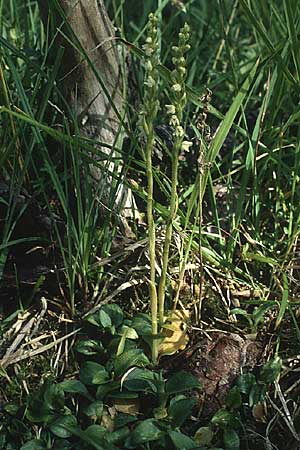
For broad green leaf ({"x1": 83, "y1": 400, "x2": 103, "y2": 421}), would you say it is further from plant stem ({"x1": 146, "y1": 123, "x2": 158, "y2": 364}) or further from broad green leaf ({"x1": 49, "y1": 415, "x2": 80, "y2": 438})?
plant stem ({"x1": 146, "y1": 123, "x2": 158, "y2": 364})

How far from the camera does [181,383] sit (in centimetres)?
176

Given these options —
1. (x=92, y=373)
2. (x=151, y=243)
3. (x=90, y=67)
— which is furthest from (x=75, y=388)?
(x=90, y=67)

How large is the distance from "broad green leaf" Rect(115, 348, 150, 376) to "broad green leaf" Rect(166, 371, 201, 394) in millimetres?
85

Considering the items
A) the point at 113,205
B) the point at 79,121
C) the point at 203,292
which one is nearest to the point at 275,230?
the point at 203,292

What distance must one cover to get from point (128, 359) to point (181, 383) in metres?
0.14

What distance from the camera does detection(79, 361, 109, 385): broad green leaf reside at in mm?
1764

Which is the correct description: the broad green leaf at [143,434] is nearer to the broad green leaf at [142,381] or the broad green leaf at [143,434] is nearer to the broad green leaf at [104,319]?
the broad green leaf at [142,381]

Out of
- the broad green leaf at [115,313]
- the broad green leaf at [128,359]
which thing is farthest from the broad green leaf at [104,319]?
the broad green leaf at [128,359]

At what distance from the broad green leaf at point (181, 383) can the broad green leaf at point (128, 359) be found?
0.09 metres

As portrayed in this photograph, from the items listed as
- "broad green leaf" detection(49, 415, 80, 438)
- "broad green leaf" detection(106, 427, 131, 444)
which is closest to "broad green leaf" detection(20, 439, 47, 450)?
"broad green leaf" detection(49, 415, 80, 438)

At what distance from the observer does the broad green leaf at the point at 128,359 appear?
176 centimetres

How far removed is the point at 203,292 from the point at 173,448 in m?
0.46

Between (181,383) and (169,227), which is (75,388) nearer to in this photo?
(181,383)

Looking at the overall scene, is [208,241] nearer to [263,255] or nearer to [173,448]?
[263,255]
